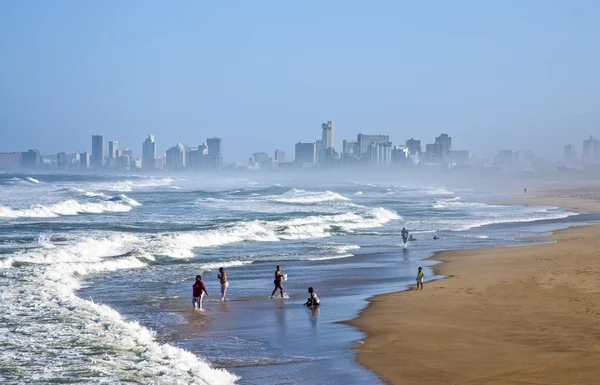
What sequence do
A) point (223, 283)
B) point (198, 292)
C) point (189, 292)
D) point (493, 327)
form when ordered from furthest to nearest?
point (189, 292)
point (223, 283)
point (198, 292)
point (493, 327)

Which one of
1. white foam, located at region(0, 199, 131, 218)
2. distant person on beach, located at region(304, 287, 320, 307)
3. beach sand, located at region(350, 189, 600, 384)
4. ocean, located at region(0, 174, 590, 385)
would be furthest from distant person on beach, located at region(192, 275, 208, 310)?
white foam, located at region(0, 199, 131, 218)

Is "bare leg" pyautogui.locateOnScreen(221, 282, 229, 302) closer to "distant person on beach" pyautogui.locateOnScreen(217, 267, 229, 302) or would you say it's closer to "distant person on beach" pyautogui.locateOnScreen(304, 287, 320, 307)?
"distant person on beach" pyautogui.locateOnScreen(217, 267, 229, 302)

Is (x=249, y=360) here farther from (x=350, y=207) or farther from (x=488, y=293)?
(x=350, y=207)

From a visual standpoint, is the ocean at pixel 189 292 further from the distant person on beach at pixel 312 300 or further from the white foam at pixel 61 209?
the white foam at pixel 61 209

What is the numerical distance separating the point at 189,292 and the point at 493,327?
919cm

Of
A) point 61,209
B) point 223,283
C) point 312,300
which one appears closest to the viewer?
point 312,300

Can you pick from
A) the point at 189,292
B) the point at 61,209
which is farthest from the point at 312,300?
the point at 61,209

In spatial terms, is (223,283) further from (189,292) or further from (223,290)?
(189,292)

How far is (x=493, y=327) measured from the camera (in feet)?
50.8

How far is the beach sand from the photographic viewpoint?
39.6 feet

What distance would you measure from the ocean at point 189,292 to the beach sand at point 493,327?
81 centimetres

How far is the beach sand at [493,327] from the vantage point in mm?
12070

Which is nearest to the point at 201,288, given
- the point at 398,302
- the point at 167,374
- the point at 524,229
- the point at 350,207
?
the point at 398,302

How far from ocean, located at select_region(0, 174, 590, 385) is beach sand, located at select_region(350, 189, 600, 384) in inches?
31.9
